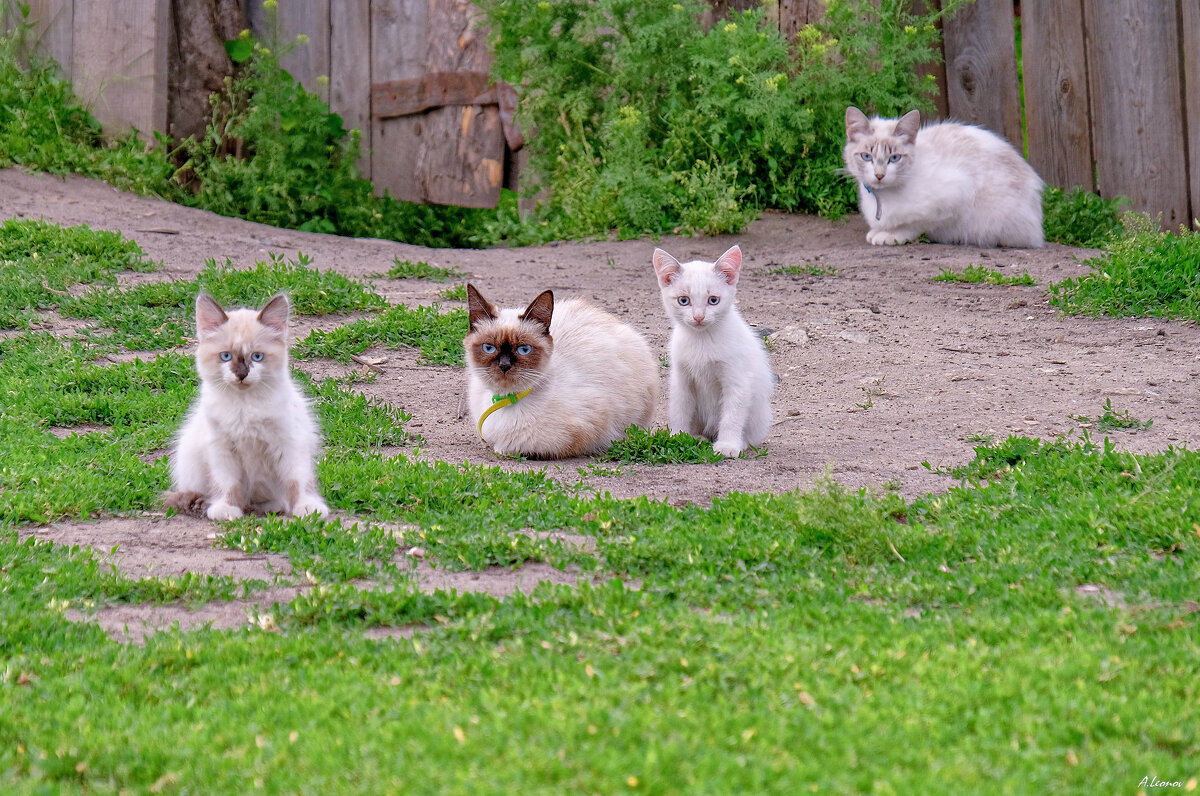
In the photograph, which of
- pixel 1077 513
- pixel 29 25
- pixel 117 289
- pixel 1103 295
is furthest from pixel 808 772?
pixel 29 25

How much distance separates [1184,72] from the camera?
9.32 metres

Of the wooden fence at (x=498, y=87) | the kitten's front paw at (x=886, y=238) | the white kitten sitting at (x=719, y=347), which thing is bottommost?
the white kitten sitting at (x=719, y=347)

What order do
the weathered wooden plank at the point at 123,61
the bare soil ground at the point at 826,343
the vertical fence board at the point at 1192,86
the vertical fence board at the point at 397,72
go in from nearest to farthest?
the bare soil ground at the point at 826,343 → the vertical fence board at the point at 1192,86 → the weathered wooden plank at the point at 123,61 → the vertical fence board at the point at 397,72

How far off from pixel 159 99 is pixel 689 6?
5576mm

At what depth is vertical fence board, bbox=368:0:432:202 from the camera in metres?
12.6

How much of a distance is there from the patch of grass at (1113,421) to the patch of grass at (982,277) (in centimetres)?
298

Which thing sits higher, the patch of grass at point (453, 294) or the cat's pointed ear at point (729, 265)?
the patch of grass at point (453, 294)

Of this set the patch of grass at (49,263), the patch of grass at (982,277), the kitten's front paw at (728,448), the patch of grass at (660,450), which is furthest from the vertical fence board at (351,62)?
the kitten's front paw at (728,448)

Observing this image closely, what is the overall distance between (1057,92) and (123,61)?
9331mm

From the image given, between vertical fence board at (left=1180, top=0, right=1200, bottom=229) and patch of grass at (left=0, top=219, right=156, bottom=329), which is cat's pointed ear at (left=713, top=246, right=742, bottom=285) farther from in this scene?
vertical fence board at (left=1180, top=0, right=1200, bottom=229)

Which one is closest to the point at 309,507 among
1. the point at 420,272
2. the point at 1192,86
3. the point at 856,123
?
the point at 420,272

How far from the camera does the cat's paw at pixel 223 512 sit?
4.60 meters

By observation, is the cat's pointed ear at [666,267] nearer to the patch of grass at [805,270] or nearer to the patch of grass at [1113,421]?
the patch of grass at [1113,421]

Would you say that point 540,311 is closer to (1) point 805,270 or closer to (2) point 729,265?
(2) point 729,265
